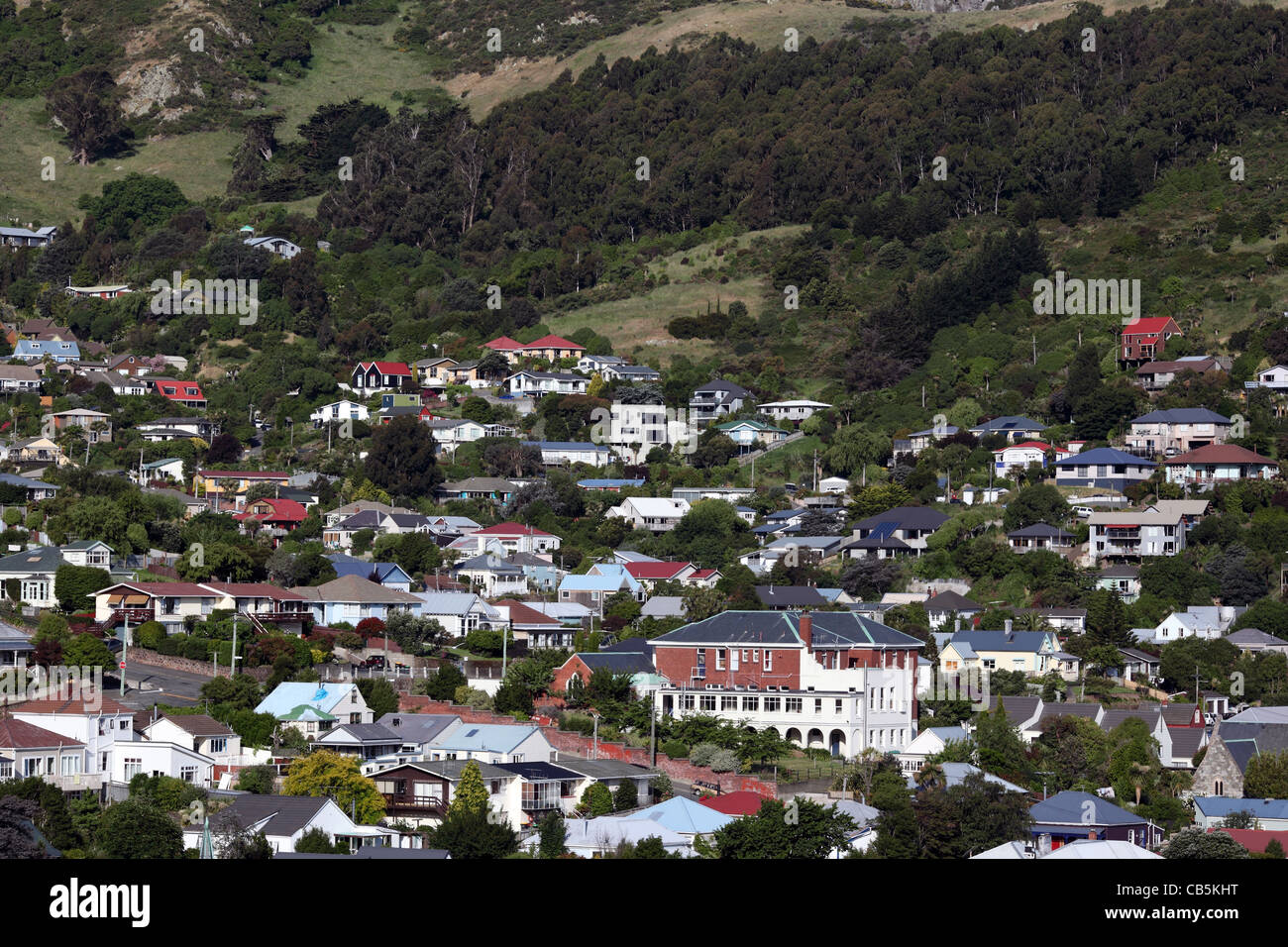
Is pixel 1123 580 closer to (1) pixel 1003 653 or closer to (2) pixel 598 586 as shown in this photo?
(1) pixel 1003 653

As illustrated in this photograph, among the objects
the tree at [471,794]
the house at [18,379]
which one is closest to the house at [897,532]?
the tree at [471,794]

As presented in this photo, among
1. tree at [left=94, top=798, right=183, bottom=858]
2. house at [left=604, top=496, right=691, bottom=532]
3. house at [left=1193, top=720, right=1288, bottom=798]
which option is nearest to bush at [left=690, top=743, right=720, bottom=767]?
house at [left=1193, top=720, right=1288, bottom=798]

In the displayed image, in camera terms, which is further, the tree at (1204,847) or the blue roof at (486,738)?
the blue roof at (486,738)

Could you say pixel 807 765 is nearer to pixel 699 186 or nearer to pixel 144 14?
pixel 699 186

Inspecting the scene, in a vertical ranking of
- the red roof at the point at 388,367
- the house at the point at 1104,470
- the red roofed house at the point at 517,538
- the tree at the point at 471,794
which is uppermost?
the red roof at the point at 388,367

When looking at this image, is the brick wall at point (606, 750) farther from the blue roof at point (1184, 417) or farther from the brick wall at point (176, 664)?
the blue roof at point (1184, 417)
